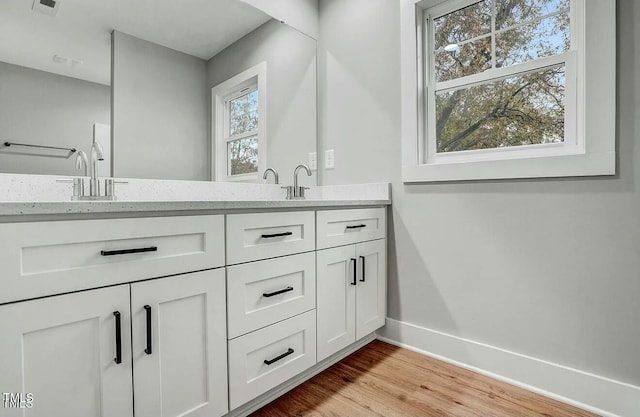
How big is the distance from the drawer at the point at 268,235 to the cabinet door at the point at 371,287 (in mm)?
413

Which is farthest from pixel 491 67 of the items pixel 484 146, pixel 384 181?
pixel 384 181

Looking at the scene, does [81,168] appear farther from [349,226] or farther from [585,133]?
[585,133]

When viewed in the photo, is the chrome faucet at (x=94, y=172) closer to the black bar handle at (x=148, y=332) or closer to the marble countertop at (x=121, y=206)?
the marble countertop at (x=121, y=206)

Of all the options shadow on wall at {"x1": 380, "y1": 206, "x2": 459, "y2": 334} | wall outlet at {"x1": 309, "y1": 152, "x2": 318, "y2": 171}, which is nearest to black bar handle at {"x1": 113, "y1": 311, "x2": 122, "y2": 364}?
shadow on wall at {"x1": 380, "y1": 206, "x2": 459, "y2": 334}

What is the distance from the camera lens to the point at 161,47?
164cm

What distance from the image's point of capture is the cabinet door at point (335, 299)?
156cm

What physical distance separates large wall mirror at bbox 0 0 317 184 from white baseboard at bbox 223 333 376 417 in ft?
3.49

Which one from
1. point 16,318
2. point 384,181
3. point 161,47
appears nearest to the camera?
point 16,318

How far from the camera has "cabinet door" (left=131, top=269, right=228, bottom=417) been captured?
988 millimetres

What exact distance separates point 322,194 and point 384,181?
1.60ft

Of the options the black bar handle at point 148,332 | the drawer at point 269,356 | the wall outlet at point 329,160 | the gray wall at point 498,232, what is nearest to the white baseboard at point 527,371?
the gray wall at point 498,232

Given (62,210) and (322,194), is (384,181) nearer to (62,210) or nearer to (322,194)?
(322,194)

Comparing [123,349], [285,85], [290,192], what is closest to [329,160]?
[290,192]

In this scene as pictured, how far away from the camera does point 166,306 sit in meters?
1.04
